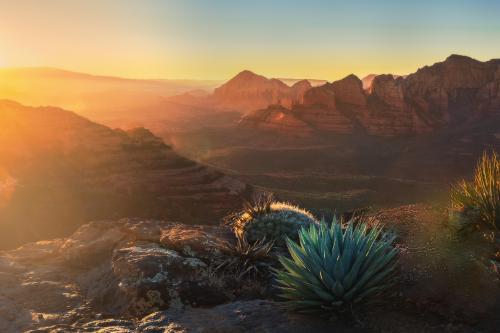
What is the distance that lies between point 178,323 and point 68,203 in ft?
136

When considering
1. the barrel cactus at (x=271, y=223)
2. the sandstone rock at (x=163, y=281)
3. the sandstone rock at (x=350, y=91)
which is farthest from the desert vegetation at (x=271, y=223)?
the sandstone rock at (x=350, y=91)

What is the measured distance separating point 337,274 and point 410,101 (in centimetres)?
11764

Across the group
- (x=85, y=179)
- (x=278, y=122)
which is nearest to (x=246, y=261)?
(x=85, y=179)

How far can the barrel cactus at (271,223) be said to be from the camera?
28.9ft

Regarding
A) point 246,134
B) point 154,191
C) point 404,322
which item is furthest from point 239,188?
point 246,134

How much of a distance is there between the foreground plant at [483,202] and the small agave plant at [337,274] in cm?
161

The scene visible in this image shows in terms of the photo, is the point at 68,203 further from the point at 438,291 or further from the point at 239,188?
the point at 438,291

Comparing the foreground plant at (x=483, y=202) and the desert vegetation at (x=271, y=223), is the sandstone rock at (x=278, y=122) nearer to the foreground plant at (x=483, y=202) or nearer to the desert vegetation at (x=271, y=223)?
the desert vegetation at (x=271, y=223)

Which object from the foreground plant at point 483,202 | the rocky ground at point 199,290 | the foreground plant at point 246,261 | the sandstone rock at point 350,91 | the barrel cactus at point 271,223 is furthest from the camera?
the sandstone rock at point 350,91

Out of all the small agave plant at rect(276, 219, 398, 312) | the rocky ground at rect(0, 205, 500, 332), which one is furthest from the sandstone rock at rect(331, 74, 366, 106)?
the small agave plant at rect(276, 219, 398, 312)

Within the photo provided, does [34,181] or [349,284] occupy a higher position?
[349,284]

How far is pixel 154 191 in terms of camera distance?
47.0 m

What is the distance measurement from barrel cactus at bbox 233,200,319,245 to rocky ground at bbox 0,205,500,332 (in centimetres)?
95

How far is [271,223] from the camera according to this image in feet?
29.3
